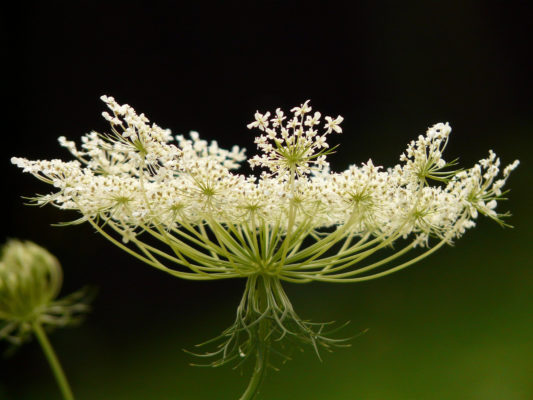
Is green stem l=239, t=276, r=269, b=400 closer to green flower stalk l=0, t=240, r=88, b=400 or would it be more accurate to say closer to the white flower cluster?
the white flower cluster

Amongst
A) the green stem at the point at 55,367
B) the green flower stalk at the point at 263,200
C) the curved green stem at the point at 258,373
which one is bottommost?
the green stem at the point at 55,367

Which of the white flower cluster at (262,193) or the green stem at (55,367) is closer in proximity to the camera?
the green stem at (55,367)

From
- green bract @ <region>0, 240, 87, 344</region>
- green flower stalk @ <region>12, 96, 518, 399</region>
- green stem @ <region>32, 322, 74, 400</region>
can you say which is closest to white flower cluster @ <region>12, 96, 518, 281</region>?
green flower stalk @ <region>12, 96, 518, 399</region>

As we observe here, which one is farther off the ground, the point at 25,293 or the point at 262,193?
the point at 262,193

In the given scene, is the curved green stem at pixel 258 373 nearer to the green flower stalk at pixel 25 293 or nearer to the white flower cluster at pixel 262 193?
the white flower cluster at pixel 262 193

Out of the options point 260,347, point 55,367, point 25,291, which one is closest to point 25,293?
point 25,291

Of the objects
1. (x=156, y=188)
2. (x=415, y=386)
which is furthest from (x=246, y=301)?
(x=415, y=386)

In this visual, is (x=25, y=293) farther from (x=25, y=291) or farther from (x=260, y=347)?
(x=260, y=347)

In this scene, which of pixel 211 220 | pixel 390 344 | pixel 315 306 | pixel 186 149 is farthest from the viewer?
pixel 315 306

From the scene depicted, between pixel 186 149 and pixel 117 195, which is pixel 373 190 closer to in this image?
pixel 186 149

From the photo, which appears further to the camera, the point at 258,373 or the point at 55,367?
the point at 258,373

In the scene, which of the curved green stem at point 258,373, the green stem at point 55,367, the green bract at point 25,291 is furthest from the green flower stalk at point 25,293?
the curved green stem at point 258,373
